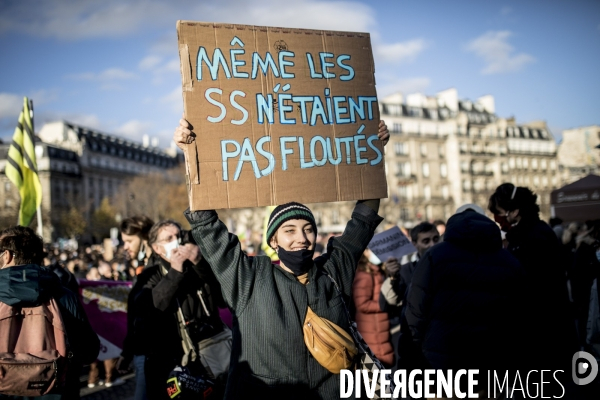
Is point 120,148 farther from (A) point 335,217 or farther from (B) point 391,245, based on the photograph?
(B) point 391,245

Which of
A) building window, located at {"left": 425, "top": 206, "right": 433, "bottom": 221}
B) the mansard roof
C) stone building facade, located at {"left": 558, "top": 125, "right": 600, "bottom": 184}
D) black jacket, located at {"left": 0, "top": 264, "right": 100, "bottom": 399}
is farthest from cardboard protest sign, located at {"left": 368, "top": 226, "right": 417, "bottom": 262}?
the mansard roof

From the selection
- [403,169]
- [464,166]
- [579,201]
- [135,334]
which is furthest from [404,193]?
[135,334]

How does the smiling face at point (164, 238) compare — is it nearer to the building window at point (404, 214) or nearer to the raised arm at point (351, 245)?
the raised arm at point (351, 245)

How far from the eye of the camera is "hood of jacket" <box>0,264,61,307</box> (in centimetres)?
329

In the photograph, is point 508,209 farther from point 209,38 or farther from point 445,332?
point 209,38

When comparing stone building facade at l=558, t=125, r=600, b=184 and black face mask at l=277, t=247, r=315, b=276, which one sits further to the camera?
stone building facade at l=558, t=125, r=600, b=184

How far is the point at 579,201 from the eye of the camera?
47.9ft

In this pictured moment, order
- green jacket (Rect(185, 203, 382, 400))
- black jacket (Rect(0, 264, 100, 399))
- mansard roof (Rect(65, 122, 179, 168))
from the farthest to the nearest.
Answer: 1. mansard roof (Rect(65, 122, 179, 168))
2. black jacket (Rect(0, 264, 100, 399))
3. green jacket (Rect(185, 203, 382, 400))

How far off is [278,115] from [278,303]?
114 centimetres

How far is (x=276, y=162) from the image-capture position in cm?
343

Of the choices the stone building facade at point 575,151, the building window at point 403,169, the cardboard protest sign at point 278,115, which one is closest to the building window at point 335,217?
the building window at point 403,169

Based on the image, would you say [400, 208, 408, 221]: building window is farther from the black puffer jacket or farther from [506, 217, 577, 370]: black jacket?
the black puffer jacket

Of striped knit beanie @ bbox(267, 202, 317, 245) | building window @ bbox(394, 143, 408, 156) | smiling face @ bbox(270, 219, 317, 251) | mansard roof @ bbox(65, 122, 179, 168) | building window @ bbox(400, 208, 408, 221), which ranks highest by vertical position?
mansard roof @ bbox(65, 122, 179, 168)

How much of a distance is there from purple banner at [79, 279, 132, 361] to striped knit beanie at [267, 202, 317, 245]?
5253 millimetres
